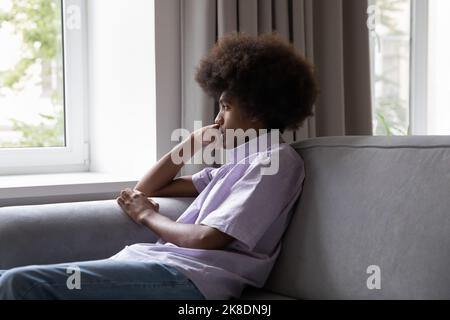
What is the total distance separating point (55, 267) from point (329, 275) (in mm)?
643

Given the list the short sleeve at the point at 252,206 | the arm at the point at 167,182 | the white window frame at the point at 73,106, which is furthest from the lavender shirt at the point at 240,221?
the white window frame at the point at 73,106

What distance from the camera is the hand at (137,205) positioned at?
6.39ft

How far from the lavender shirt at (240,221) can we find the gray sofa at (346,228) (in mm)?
53

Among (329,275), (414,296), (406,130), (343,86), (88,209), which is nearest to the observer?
(414,296)

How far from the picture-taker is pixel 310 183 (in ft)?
6.01

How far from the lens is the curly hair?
1855mm

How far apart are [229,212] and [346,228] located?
284 mm

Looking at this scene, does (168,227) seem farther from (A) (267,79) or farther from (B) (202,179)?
(A) (267,79)

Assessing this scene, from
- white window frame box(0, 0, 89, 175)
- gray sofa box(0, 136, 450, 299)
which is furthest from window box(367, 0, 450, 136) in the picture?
gray sofa box(0, 136, 450, 299)

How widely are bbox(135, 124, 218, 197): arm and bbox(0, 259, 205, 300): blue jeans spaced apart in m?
0.48

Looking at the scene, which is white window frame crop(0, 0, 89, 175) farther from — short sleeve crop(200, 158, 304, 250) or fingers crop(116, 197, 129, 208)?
short sleeve crop(200, 158, 304, 250)

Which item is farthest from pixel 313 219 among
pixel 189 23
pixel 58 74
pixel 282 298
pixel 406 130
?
pixel 406 130

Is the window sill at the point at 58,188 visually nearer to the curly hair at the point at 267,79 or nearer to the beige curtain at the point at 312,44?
the beige curtain at the point at 312,44
